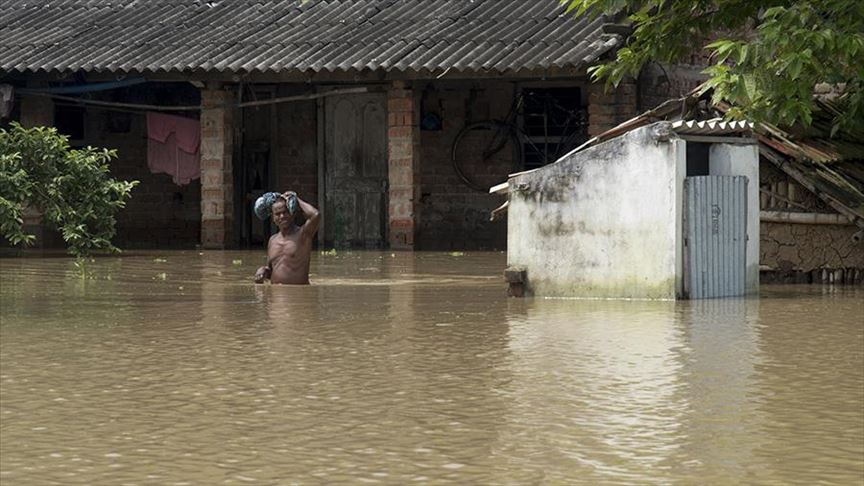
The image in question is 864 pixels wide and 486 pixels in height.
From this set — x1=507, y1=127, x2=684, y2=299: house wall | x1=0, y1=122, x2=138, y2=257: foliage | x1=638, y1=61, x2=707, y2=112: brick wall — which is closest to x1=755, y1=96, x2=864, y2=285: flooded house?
x1=507, y1=127, x2=684, y2=299: house wall

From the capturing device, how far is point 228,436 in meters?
6.85

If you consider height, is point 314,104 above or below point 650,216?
above

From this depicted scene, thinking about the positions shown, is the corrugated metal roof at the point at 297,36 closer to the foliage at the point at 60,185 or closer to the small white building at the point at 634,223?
the foliage at the point at 60,185

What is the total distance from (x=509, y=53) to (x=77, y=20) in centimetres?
747

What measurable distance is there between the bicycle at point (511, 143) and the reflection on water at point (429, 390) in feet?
33.3

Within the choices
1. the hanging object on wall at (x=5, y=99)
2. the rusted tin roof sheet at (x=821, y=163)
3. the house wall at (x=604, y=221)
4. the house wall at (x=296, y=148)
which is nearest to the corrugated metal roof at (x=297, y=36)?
the hanging object on wall at (x=5, y=99)

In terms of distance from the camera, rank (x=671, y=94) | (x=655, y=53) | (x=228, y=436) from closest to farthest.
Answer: (x=228, y=436) < (x=655, y=53) < (x=671, y=94)

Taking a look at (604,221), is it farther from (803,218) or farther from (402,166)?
(402,166)

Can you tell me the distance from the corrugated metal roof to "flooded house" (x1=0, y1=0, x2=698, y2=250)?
4 cm

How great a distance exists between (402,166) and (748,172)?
8549 mm

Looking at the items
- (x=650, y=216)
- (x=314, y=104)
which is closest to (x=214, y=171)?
(x=314, y=104)

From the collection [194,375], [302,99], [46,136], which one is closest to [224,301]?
[194,375]

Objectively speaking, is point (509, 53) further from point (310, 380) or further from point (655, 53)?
point (310, 380)

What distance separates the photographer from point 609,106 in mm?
21516
